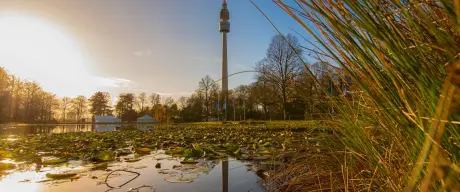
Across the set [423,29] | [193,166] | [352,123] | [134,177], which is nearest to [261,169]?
[193,166]

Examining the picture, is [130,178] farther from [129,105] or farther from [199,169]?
[129,105]

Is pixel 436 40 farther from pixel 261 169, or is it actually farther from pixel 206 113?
pixel 206 113

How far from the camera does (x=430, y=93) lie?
67 centimetres

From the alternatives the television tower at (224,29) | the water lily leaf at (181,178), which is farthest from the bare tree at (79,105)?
the water lily leaf at (181,178)

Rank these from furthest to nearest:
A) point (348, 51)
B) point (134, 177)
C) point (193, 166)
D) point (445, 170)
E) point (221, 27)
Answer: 1. point (221, 27)
2. point (193, 166)
3. point (134, 177)
4. point (348, 51)
5. point (445, 170)

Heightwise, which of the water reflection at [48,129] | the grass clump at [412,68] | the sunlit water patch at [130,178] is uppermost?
the grass clump at [412,68]

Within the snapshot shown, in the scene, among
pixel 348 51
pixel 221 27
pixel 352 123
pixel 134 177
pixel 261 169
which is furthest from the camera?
pixel 221 27

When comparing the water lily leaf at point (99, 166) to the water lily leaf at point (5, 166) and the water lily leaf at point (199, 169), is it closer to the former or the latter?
the water lily leaf at point (5, 166)

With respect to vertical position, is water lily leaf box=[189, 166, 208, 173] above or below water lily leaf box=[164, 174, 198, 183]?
above

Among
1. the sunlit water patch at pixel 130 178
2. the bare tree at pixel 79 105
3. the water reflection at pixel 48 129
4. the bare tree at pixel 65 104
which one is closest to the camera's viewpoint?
the sunlit water patch at pixel 130 178

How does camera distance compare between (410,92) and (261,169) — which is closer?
(410,92)

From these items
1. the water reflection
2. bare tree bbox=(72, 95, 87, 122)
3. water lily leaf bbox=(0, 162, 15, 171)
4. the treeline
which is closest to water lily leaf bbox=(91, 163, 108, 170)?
water lily leaf bbox=(0, 162, 15, 171)

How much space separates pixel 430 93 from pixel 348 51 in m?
0.30

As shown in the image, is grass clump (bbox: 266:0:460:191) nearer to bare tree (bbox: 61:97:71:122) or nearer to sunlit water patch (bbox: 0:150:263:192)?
sunlit water patch (bbox: 0:150:263:192)
